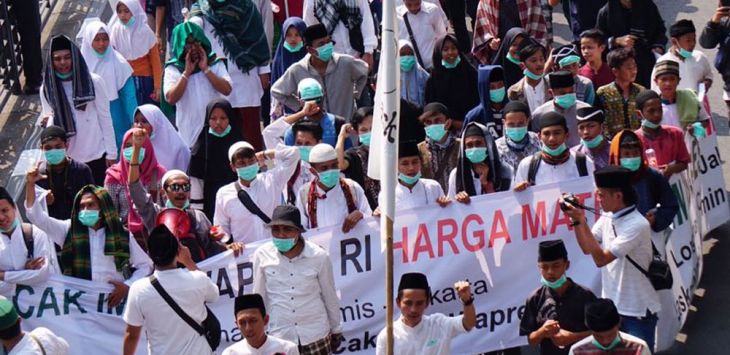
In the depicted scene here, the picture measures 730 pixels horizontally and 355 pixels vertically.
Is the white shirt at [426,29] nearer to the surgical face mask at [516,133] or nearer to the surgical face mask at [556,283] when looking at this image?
the surgical face mask at [516,133]

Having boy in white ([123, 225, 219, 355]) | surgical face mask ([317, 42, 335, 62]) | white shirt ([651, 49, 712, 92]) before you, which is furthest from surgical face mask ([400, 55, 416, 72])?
boy in white ([123, 225, 219, 355])

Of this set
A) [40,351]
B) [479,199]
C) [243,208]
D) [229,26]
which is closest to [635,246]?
[479,199]

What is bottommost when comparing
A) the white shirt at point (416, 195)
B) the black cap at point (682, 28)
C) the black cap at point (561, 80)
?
the white shirt at point (416, 195)

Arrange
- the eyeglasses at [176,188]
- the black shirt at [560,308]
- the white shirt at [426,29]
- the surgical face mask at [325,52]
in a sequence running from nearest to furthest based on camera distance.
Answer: the black shirt at [560,308] < the eyeglasses at [176,188] < the surgical face mask at [325,52] < the white shirt at [426,29]

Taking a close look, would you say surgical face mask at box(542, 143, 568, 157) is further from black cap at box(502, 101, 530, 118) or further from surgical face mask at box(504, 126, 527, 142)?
black cap at box(502, 101, 530, 118)

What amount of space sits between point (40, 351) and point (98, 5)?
8317 millimetres

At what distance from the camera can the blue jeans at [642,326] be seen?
11922 millimetres

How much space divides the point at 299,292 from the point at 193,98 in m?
3.85

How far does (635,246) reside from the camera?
1173cm

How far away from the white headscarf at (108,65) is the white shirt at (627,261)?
5.27 metres

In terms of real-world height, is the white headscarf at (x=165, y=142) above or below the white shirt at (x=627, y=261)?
above

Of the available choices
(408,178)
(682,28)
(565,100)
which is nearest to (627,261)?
(408,178)

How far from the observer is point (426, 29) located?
55.6ft

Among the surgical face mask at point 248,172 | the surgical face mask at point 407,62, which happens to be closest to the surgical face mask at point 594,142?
the surgical face mask at point 248,172
